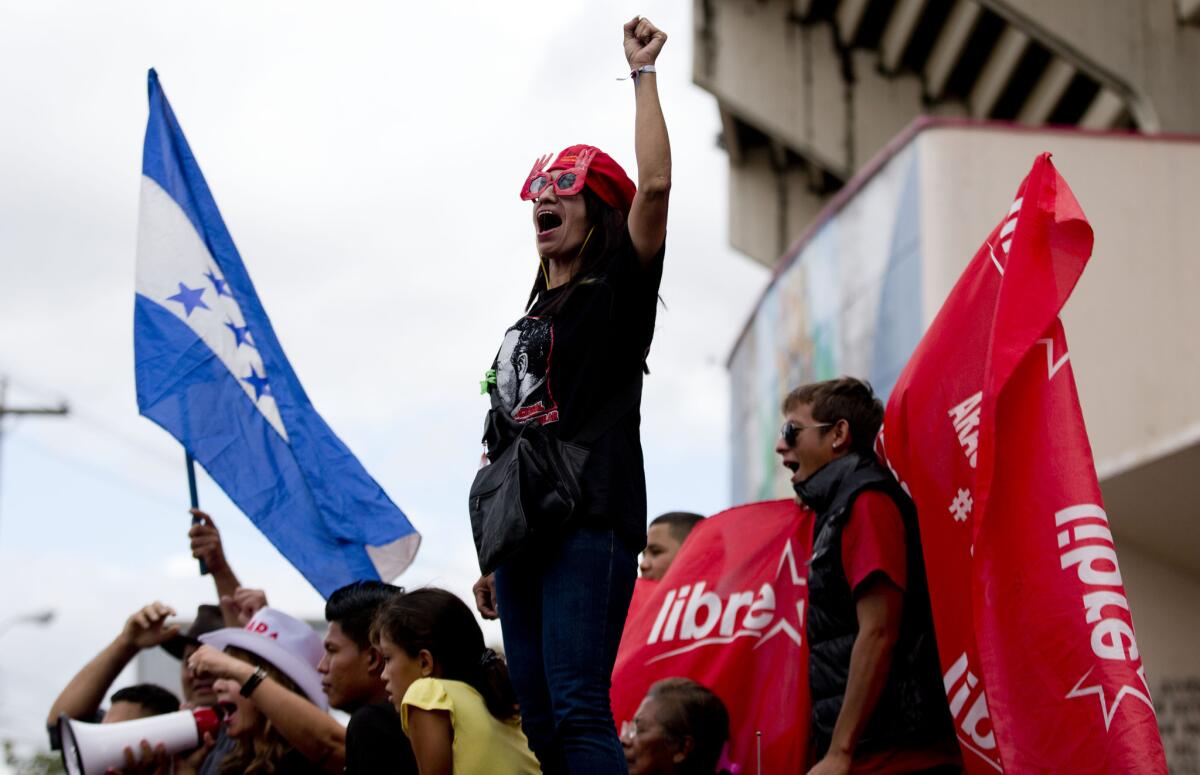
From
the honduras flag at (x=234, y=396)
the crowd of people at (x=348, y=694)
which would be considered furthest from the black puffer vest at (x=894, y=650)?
the honduras flag at (x=234, y=396)

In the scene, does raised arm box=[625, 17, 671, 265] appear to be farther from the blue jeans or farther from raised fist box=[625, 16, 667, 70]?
the blue jeans

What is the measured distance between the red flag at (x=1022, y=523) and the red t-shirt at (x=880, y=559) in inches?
3.5

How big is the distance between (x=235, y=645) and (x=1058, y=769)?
2.62 metres

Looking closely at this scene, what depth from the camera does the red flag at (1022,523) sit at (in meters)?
3.91

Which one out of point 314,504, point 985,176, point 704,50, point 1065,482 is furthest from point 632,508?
point 704,50

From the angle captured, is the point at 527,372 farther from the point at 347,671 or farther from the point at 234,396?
the point at 234,396

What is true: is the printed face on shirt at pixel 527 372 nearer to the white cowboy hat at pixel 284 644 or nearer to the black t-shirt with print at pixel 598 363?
the black t-shirt with print at pixel 598 363

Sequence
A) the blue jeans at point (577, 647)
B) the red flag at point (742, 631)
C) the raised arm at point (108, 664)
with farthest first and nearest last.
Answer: the raised arm at point (108, 664), the red flag at point (742, 631), the blue jeans at point (577, 647)

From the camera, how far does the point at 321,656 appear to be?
5.56 metres

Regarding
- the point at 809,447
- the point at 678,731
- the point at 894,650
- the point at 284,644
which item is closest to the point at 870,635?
the point at 894,650

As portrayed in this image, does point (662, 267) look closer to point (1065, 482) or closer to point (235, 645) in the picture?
point (1065, 482)

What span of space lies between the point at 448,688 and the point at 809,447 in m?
1.25

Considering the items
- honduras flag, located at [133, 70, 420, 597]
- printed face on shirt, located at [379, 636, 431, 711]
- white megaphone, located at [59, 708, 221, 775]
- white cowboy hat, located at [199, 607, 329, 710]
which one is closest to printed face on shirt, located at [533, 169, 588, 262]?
printed face on shirt, located at [379, 636, 431, 711]

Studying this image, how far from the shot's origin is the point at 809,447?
4938mm
